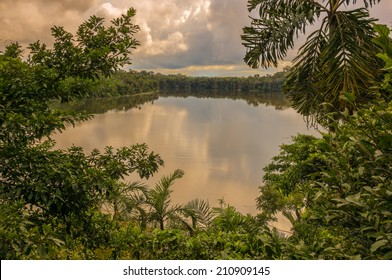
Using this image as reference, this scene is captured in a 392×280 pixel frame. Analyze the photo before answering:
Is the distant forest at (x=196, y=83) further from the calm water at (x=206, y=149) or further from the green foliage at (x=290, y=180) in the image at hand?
the green foliage at (x=290, y=180)

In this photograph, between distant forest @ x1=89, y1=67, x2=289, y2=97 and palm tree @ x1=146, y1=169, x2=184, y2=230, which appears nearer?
palm tree @ x1=146, y1=169, x2=184, y2=230

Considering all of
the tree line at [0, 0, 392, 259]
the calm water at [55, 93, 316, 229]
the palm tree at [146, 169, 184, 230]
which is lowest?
the calm water at [55, 93, 316, 229]

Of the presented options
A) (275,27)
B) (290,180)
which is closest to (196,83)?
(290,180)

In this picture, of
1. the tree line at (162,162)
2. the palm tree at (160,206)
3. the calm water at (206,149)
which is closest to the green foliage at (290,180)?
the calm water at (206,149)

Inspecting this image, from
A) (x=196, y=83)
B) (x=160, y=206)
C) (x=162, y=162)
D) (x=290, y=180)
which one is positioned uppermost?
(x=196, y=83)

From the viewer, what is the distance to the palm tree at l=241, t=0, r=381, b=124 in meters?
5.12

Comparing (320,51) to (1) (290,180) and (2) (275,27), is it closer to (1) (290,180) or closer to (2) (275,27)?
(2) (275,27)

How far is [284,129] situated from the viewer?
41.3 m

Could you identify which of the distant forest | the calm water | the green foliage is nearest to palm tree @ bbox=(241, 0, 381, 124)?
the green foliage

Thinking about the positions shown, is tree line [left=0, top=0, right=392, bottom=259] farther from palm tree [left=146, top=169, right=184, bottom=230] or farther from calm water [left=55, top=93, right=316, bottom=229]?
calm water [left=55, top=93, right=316, bottom=229]

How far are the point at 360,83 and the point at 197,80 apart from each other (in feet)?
541

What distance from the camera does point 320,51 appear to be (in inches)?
237

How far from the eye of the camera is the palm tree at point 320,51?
512cm

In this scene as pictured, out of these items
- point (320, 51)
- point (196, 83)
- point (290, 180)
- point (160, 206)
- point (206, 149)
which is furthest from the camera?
point (196, 83)
